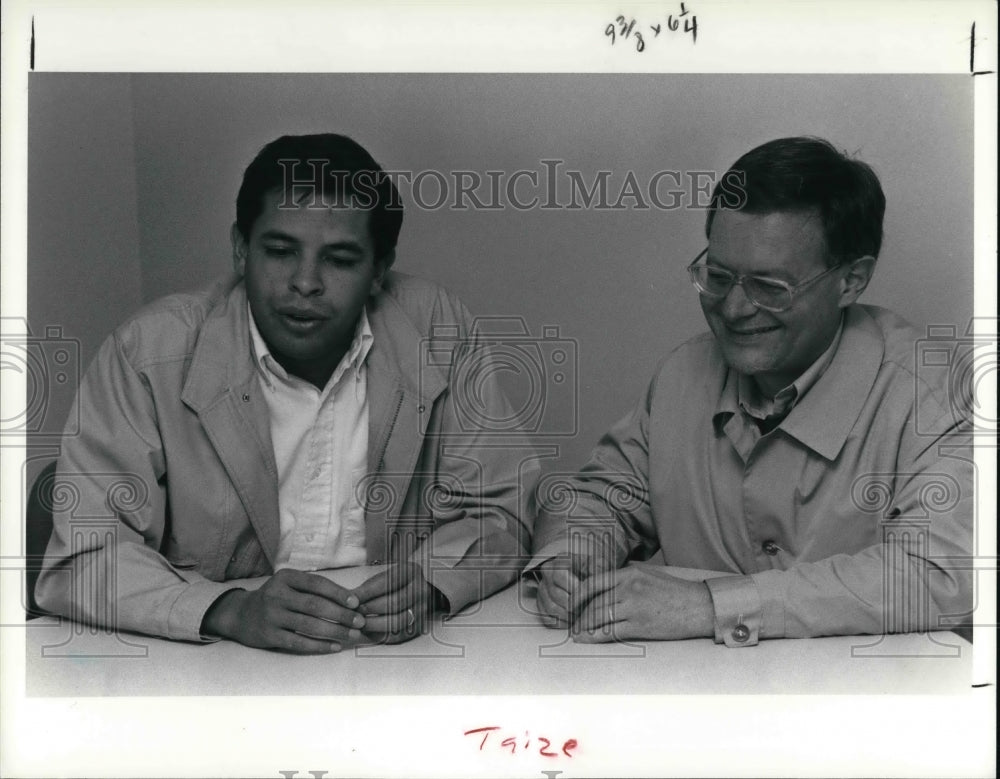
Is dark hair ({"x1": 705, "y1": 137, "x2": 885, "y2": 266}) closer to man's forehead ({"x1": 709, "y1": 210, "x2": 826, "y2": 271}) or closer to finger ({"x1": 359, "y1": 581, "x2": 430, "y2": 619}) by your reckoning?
man's forehead ({"x1": 709, "y1": 210, "x2": 826, "y2": 271})

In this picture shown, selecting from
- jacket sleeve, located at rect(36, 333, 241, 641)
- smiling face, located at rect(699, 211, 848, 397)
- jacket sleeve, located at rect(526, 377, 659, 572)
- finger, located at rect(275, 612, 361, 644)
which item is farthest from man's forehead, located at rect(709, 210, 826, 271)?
jacket sleeve, located at rect(36, 333, 241, 641)

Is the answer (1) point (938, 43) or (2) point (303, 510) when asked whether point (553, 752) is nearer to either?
(2) point (303, 510)

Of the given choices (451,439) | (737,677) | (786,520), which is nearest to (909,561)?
(786,520)

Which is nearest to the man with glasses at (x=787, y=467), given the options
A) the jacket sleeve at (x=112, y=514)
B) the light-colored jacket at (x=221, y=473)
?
the light-colored jacket at (x=221, y=473)

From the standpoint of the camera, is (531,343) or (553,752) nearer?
(553,752)

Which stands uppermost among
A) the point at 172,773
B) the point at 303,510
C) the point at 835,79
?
the point at 835,79

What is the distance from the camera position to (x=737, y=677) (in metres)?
2.46

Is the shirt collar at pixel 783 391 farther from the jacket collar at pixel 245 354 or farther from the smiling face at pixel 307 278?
the smiling face at pixel 307 278

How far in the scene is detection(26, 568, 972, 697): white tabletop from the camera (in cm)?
246

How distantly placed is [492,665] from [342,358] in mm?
626

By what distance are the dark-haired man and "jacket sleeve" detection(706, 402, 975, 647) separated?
17.6 inches

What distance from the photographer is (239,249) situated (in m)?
2.62

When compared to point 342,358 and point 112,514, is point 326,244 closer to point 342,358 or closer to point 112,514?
point 342,358

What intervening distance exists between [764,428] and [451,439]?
58cm
